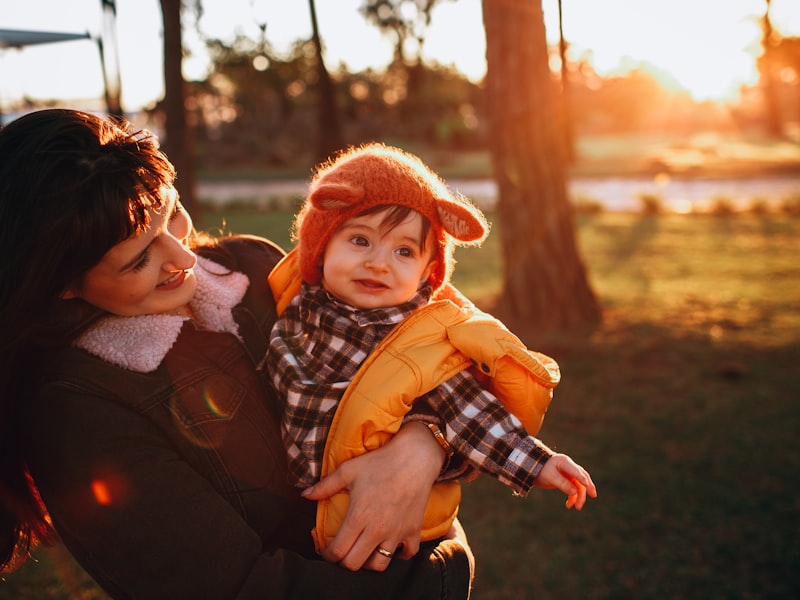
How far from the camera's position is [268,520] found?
5.01 ft

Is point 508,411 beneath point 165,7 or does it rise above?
beneath

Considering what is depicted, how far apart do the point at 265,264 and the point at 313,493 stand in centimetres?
76

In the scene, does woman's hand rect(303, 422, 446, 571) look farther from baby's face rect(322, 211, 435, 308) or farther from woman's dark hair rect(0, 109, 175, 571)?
woman's dark hair rect(0, 109, 175, 571)

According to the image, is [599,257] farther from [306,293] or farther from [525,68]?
[306,293]

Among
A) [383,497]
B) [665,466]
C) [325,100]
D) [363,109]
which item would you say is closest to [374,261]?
[383,497]

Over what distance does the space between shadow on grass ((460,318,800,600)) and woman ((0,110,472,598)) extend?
2160 mm

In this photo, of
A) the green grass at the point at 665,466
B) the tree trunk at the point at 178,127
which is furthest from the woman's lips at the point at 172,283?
the tree trunk at the point at 178,127

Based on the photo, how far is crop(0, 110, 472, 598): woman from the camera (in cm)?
126

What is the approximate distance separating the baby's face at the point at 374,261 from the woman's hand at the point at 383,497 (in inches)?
15.6

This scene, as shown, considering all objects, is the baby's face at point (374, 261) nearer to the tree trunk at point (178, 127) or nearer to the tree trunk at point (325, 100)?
the tree trunk at point (325, 100)

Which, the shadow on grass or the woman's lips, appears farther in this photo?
the shadow on grass

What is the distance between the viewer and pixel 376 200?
1.77 m

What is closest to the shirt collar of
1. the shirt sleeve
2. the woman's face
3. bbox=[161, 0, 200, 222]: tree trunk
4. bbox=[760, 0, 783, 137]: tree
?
the shirt sleeve

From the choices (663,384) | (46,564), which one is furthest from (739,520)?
(46,564)
